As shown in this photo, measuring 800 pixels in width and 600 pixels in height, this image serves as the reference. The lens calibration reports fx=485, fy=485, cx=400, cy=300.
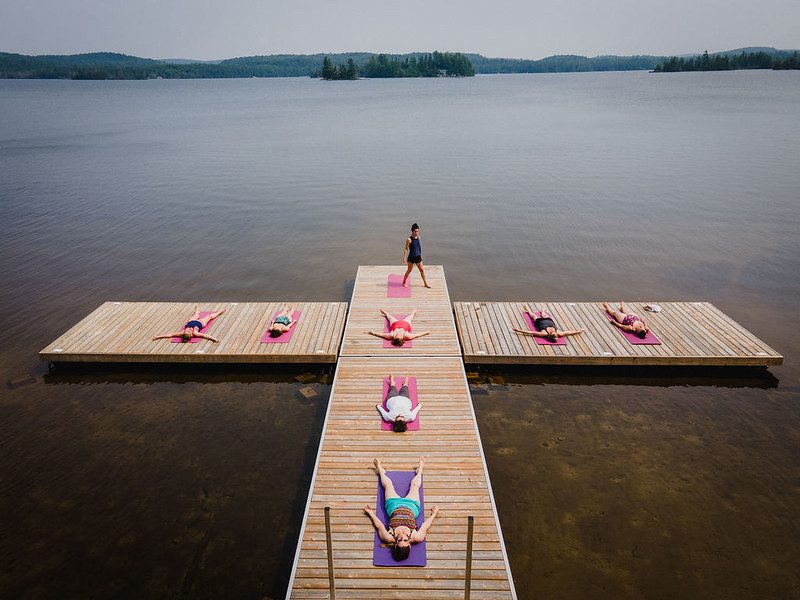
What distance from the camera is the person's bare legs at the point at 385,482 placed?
8375mm

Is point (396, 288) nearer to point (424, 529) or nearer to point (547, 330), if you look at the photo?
point (547, 330)

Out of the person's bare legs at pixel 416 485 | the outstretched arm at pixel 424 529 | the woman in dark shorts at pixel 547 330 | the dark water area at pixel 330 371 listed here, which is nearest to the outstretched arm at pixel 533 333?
the woman in dark shorts at pixel 547 330

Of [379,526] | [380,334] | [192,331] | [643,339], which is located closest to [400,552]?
[379,526]

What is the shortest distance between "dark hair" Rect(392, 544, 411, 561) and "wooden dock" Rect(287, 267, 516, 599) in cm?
17

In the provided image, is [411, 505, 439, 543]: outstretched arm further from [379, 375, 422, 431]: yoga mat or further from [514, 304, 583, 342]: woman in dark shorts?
[514, 304, 583, 342]: woman in dark shorts

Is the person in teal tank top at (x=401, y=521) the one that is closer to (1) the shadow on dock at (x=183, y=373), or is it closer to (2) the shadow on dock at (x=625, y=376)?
(2) the shadow on dock at (x=625, y=376)

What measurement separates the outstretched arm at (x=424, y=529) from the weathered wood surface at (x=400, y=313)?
5.50m

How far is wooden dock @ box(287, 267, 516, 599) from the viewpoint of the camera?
7.09m

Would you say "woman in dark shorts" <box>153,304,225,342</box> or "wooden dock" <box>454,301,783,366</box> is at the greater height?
"woman in dark shorts" <box>153,304,225,342</box>

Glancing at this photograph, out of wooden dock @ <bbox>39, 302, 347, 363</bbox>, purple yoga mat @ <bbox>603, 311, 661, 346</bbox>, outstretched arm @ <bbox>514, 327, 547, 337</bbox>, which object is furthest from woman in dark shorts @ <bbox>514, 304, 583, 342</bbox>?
wooden dock @ <bbox>39, 302, 347, 363</bbox>

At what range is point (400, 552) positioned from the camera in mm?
7262

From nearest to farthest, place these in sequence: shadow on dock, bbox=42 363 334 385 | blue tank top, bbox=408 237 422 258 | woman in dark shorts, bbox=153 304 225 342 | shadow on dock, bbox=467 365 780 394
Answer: shadow on dock, bbox=467 365 780 394 < shadow on dock, bbox=42 363 334 385 < woman in dark shorts, bbox=153 304 225 342 < blue tank top, bbox=408 237 422 258

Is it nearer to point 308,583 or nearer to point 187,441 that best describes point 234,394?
point 187,441

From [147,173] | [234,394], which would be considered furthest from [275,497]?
[147,173]
